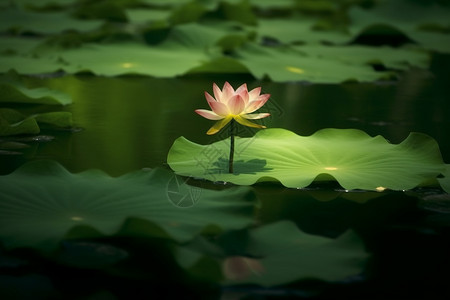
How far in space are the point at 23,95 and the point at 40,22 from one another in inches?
83.8

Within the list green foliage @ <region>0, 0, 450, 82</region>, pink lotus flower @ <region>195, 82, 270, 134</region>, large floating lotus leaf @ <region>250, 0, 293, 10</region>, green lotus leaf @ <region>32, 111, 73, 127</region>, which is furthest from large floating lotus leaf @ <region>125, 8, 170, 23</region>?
pink lotus flower @ <region>195, 82, 270, 134</region>

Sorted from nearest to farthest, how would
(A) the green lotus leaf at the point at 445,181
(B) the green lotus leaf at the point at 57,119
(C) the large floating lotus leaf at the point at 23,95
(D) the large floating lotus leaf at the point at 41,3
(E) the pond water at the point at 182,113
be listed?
(A) the green lotus leaf at the point at 445,181 < (E) the pond water at the point at 182,113 < (B) the green lotus leaf at the point at 57,119 < (C) the large floating lotus leaf at the point at 23,95 < (D) the large floating lotus leaf at the point at 41,3

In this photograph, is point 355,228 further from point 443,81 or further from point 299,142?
point 443,81

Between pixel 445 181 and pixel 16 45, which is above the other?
pixel 16 45

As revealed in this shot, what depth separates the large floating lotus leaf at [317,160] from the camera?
1.65m

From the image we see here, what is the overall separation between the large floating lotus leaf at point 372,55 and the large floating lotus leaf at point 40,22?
1.32m

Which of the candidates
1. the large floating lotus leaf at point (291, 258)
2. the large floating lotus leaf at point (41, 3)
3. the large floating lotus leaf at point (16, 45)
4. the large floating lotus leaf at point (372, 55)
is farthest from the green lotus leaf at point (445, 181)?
the large floating lotus leaf at point (41, 3)

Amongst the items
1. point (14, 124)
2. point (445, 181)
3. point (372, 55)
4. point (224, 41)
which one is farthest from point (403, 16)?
point (445, 181)

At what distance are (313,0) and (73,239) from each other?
5.19 metres

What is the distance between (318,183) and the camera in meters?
1.70

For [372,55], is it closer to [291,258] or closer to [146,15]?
[146,15]

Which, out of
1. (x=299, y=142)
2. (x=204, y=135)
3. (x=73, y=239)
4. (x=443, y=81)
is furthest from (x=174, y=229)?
(x=443, y=81)

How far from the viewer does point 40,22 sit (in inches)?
178

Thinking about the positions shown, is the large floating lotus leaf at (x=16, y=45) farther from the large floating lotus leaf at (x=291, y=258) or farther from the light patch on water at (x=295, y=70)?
the large floating lotus leaf at (x=291, y=258)
